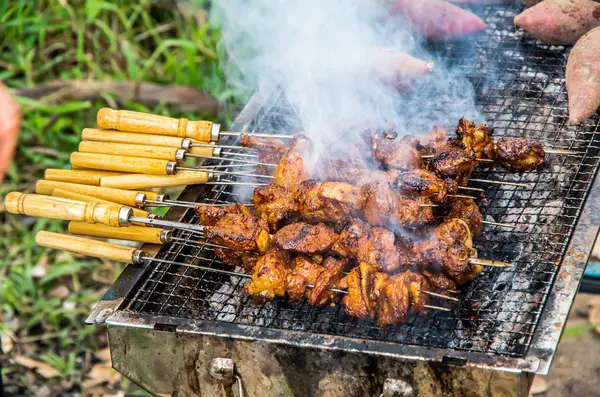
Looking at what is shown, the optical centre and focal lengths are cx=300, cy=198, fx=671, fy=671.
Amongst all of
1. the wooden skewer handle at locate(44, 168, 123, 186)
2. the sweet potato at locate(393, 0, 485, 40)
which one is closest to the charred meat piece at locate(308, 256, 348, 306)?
the wooden skewer handle at locate(44, 168, 123, 186)

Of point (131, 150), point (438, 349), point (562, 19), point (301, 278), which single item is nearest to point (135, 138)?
point (131, 150)

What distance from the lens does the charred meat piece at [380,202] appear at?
11.9 feet

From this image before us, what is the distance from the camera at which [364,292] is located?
11.2ft

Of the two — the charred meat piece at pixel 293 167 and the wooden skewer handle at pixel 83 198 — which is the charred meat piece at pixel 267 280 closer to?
the charred meat piece at pixel 293 167

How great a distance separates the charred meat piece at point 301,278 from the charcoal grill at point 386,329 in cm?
13

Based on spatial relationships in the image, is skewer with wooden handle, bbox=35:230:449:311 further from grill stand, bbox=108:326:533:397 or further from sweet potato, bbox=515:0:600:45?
sweet potato, bbox=515:0:600:45

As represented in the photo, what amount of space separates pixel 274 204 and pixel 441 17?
8.08 feet

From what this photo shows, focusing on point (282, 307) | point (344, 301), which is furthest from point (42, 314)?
point (344, 301)

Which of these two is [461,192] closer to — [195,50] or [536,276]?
[536,276]

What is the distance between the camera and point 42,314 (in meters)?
6.19

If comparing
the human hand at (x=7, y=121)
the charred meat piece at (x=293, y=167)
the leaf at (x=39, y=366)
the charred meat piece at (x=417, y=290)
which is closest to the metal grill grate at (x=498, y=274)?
the charred meat piece at (x=417, y=290)

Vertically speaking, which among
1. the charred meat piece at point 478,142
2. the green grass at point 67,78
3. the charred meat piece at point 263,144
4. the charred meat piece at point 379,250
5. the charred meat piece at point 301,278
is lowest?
the green grass at point 67,78

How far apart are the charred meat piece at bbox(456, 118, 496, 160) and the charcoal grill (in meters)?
0.23

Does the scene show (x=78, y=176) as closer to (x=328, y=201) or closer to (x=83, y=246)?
(x=83, y=246)
